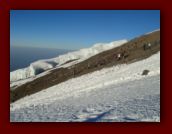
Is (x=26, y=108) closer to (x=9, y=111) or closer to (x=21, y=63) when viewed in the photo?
(x=9, y=111)

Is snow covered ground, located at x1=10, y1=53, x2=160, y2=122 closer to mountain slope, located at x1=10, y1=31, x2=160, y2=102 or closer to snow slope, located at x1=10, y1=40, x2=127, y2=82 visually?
mountain slope, located at x1=10, y1=31, x2=160, y2=102

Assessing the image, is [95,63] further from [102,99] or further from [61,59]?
[102,99]

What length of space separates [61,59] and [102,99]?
1065mm

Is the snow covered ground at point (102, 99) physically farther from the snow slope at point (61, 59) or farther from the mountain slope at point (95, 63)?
the snow slope at point (61, 59)

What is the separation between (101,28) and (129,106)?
4.88ft

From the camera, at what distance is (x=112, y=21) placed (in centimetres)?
658

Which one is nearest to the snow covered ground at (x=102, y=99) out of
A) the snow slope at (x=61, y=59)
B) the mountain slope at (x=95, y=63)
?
the mountain slope at (x=95, y=63)

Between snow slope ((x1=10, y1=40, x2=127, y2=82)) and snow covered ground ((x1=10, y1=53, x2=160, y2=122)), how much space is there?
392mm

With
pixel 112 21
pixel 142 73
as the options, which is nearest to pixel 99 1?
pixel 112 21

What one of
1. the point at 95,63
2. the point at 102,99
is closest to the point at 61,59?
the point at 95,63

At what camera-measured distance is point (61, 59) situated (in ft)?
22.3

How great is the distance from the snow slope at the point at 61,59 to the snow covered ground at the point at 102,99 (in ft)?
1.29

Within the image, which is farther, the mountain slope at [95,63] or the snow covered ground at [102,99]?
the mountain slope at [95,63]

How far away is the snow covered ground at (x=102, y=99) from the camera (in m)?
6.36
